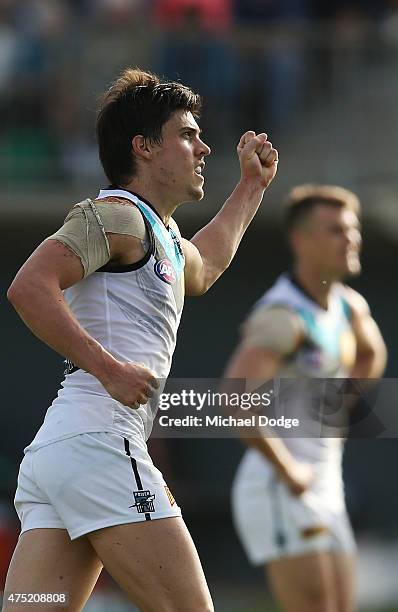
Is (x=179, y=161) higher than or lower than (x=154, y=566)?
higher

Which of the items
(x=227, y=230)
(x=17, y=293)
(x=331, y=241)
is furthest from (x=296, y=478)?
(x=17, y=293)

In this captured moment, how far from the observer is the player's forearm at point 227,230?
15.9ft

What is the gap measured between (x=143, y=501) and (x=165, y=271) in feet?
2.29

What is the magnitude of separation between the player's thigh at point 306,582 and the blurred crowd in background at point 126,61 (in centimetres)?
543

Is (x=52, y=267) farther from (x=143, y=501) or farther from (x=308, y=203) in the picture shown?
(x=308, y=203)

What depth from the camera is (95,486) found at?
409cm

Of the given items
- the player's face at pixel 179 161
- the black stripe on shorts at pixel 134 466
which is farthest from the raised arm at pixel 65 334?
the player's face at pixel 179 161

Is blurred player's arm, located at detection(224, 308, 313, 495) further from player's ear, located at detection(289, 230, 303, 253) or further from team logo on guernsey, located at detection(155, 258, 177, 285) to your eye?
team logo on guernsey, located at detection(155, 258, 177, 285)

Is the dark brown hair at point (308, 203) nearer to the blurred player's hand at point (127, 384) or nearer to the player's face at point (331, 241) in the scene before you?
the player's face at point (331, 241)

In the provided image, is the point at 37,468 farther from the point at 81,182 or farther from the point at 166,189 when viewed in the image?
the point at 81,182

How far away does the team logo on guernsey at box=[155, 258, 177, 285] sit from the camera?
4.25 meters

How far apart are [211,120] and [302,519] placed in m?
5.41

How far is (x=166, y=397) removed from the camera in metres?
5.14

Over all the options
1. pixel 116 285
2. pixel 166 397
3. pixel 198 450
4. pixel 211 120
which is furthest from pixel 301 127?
pixel 116 285
